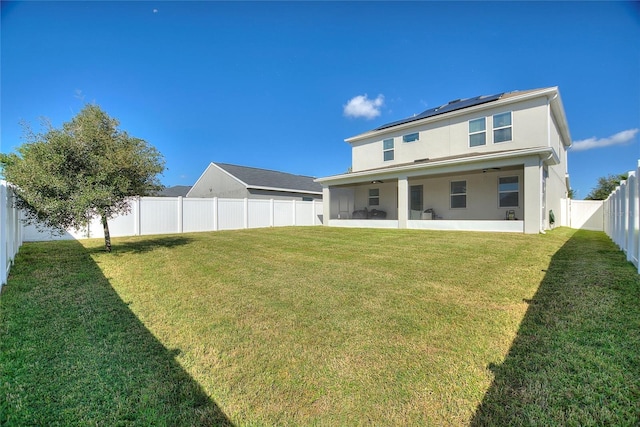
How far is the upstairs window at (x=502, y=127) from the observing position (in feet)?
40.3

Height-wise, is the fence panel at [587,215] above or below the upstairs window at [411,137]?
below

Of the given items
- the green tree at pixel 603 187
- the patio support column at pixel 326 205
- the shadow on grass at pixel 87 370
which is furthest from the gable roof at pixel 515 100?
the green tree at pixel 603 187

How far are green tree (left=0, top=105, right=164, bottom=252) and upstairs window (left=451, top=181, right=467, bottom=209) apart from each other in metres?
13.8

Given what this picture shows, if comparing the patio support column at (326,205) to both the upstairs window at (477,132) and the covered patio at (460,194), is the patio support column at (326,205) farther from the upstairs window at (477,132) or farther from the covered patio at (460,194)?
the upstairs window at (477,132)

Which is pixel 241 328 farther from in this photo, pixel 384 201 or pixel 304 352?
pixel 384 201

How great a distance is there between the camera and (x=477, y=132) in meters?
13.2

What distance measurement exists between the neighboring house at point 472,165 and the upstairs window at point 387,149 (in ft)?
0.20

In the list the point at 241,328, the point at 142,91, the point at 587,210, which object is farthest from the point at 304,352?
the point at 587,210

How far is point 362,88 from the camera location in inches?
733

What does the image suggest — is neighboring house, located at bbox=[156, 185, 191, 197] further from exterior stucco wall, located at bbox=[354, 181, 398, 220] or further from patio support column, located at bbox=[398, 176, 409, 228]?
patio support column, located at bbox=[398, 176, 409, 228]

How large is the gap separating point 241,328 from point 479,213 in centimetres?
1376

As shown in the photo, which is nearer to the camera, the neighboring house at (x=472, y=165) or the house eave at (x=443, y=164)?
the house eave at (x=443, y=164)

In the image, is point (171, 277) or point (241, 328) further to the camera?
point (171, 277)

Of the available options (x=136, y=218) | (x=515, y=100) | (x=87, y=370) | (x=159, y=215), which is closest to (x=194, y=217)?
(x=159, y=215)
